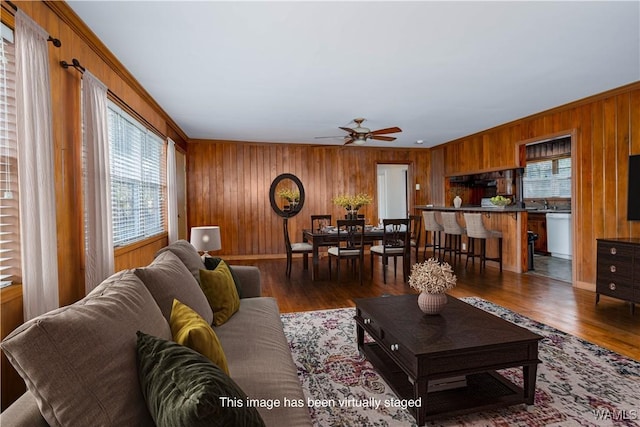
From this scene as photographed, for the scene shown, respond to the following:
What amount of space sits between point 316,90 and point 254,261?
4.24 m

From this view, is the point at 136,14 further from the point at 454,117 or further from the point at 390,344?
the point at 454,117

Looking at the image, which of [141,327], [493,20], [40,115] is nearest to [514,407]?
[141,327]

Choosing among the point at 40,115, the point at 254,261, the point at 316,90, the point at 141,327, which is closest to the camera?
the point at 141,327

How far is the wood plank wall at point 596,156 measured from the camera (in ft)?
13.7

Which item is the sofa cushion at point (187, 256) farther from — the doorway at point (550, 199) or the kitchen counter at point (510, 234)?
the doorway at point (550, 199)

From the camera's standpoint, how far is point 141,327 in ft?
3.93

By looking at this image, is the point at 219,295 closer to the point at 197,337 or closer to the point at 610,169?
the point at 197,337

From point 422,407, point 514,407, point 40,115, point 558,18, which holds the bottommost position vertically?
point 514,407

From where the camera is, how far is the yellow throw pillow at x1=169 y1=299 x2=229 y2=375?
1.27 metres

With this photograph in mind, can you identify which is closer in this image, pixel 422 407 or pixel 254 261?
pixel 422 407

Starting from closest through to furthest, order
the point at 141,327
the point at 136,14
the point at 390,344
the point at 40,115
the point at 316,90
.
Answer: the point at 141,327, the point at 40,115, the point at 390,344, the point at 136,14, the point at 316,90

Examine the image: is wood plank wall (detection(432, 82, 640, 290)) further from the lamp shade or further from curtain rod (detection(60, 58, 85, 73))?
curtain rod (detection(60, 58, 85, 73))

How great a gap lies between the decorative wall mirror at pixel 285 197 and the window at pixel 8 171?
5.79 meters

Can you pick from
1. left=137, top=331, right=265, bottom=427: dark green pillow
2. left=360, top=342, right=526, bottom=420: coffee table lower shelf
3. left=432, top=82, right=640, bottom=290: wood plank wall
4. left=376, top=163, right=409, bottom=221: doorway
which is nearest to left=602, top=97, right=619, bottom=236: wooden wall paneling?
left=432, top=82, right=640, bottom=290: wood plank wall
